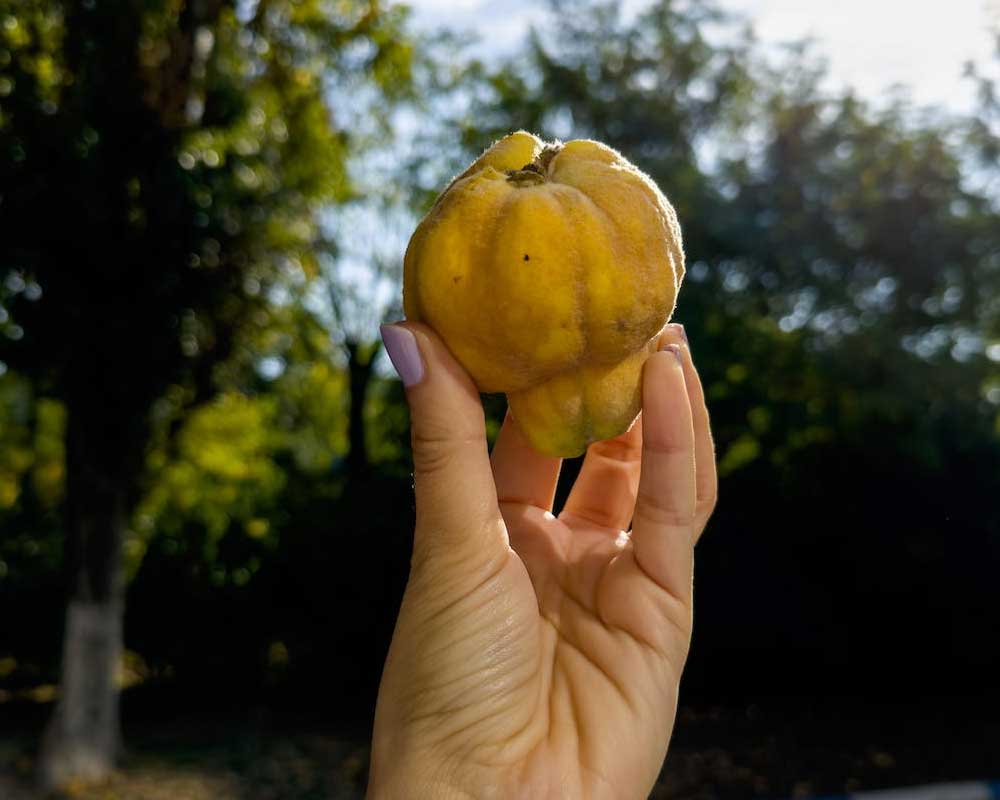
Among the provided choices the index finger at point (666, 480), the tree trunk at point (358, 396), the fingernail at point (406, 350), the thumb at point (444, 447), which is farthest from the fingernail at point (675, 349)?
the tree trunk at point (358, 396)

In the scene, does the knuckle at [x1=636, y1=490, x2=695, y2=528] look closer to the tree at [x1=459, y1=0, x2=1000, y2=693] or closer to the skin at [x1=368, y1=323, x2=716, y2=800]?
the skin at [x1=368, y1=323, x2=716, y2=800]

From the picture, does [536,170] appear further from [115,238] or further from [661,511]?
[115,238]

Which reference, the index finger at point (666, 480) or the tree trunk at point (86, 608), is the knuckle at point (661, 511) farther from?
the tree trunk at point (86, 608)

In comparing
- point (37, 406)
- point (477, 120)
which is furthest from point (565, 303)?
point (37, 406)

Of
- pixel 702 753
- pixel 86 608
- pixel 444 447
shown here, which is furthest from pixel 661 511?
pixel 702 753

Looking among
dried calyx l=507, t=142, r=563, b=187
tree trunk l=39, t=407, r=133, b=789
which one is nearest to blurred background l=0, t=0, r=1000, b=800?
tree trunk l=39, t=407, r=133, b=789

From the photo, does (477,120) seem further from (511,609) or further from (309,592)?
(511,609)

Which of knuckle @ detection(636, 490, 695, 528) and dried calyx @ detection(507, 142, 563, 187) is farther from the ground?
dried calyx @ detection(507, 142, 563, 187)
